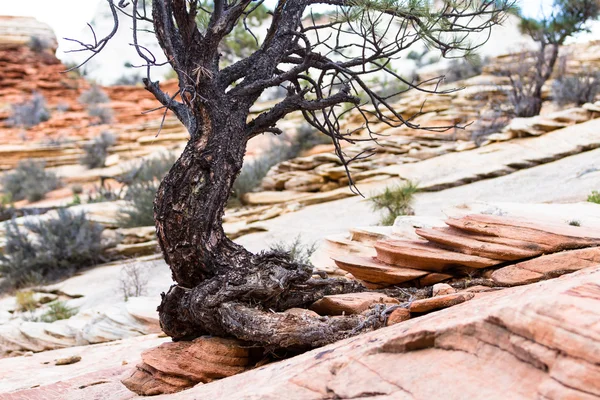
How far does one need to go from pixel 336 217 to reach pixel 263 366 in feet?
25.9

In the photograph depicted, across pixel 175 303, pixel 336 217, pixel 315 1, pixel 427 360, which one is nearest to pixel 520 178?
pixel 336 217

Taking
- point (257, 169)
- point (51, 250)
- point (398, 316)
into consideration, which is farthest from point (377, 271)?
point (257, 169)

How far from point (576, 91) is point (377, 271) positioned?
13.1 m

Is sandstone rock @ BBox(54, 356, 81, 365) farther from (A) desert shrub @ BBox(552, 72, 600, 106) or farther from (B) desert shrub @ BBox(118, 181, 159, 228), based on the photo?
(A) desert shrub @ BBox(552, 72, 600, 106)

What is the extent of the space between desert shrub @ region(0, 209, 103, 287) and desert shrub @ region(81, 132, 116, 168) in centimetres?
975

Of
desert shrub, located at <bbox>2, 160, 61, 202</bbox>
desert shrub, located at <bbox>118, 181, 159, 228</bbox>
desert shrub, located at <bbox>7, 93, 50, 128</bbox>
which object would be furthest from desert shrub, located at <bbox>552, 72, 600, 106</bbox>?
desert shrub, located at <bbox>7, 93, 50, 128</bbox>

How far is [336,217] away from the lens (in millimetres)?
11438

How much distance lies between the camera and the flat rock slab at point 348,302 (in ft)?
13.4

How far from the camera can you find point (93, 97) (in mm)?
25922

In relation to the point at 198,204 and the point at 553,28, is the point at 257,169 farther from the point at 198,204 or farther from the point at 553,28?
the point at 198,204

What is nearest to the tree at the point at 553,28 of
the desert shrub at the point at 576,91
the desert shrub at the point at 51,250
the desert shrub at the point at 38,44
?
the desert shrub at the point at 576,91

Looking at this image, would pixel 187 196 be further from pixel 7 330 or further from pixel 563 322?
pixel 7 330

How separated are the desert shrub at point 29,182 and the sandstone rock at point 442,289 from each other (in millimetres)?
17413

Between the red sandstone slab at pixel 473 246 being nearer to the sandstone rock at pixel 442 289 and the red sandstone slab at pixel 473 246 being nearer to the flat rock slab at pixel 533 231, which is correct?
the flat rock slab at pixel 533 231
